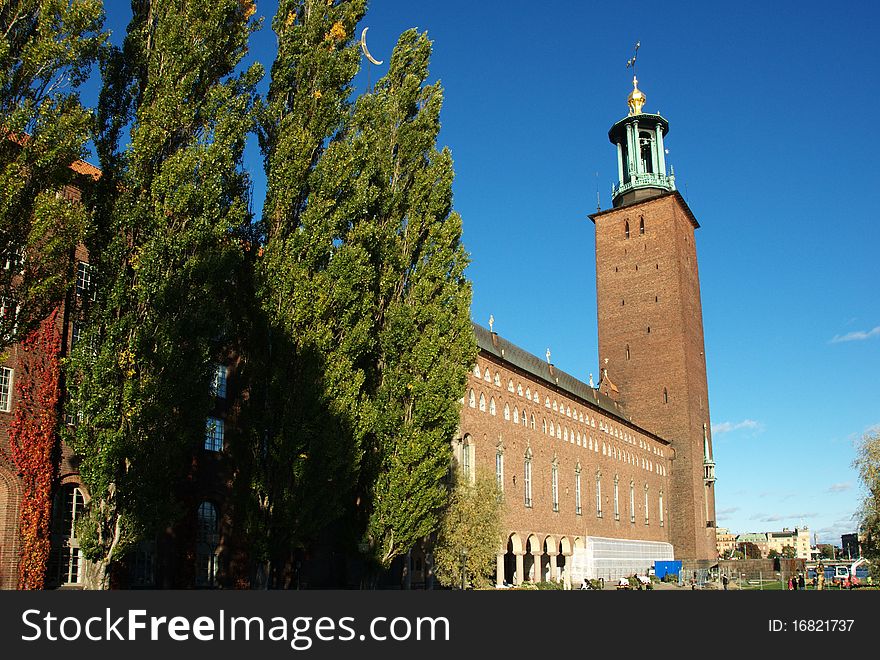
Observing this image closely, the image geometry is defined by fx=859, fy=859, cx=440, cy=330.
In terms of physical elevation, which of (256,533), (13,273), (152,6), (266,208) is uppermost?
(152,6)

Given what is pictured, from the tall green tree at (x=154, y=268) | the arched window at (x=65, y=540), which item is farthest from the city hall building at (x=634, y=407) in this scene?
the tall green tree at (x=154, y=268)

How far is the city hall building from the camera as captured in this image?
1854 inches

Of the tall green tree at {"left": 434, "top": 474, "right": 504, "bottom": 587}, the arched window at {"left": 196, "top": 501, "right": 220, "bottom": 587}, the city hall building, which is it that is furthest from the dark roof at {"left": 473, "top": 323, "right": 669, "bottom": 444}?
A: the arched window at {"left": 196, "top": 501, "right": 220, "bottom": 587}

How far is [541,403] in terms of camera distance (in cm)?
4562

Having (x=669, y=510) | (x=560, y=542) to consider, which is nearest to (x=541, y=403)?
(x=560, y=542)

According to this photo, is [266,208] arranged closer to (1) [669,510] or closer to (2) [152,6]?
(2) [152,6]

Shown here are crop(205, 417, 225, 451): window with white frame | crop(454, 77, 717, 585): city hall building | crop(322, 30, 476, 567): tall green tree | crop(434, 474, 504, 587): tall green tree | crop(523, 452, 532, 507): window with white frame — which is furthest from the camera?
crop(454, 77, 717, 585): city hall building

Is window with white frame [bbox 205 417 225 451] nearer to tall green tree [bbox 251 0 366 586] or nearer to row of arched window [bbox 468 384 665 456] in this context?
tall green tree [bbox 251 0 366 586]

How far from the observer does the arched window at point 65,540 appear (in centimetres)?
1881

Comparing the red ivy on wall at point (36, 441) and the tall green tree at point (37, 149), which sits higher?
the tall green tree at point (37, 149)

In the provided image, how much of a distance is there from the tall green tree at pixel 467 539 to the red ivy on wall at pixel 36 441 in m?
12.1

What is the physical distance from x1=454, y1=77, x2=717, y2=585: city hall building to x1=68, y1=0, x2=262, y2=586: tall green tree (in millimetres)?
27576

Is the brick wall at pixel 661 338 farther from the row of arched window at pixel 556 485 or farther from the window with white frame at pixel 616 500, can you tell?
the window with white frame at pixel 616 500
